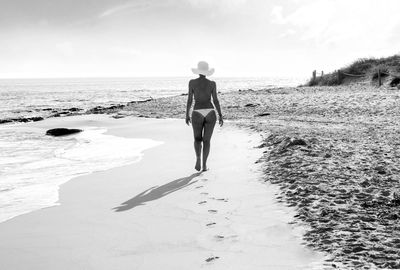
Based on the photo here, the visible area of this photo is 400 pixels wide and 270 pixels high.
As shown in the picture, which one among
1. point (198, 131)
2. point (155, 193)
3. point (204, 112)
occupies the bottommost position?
point (155, 193)

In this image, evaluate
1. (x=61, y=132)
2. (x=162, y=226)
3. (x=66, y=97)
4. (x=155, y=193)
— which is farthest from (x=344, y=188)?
(x=66, y=97)

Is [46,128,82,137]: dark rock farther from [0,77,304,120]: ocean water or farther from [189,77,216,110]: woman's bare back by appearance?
[0,77,304,120]: ocean water

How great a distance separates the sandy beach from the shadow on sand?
0.01 meters

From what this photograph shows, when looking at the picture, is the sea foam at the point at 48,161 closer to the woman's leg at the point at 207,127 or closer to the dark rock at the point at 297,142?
the woman's leg at the point at 207,127

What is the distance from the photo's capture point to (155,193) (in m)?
5.44

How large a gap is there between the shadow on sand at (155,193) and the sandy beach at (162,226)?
0.5 inches

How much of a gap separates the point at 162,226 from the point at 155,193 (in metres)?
1.42

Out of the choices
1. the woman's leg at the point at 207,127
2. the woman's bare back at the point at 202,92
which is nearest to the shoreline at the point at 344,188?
the woman's leg at the point at 207,127

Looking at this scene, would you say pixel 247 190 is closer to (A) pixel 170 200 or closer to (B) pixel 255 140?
(A) pixel 170 200

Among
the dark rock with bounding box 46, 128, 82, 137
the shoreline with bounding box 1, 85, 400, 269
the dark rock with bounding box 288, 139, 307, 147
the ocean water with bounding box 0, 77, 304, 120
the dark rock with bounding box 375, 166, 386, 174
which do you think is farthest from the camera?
the ocean water with bounding box 0, 77, 304, 120

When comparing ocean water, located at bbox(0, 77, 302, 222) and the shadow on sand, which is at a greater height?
the shadow on sand

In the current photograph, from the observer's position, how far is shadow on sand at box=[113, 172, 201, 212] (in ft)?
16.0

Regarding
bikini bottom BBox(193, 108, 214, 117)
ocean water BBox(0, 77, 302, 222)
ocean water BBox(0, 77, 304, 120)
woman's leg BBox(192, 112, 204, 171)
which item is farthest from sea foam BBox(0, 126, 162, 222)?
ocean water BBox(0, 77, 304, 120)

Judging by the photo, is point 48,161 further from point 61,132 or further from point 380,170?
point 380,170
